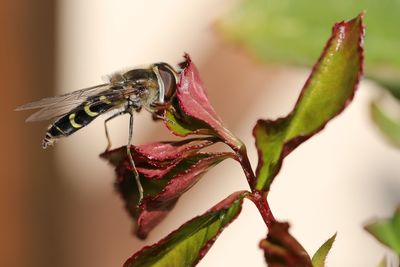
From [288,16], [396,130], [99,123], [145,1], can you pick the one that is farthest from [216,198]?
[396,130]

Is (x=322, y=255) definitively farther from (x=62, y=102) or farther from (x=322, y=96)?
(x=62, y=102)

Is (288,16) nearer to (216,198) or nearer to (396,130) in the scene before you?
(396,130)

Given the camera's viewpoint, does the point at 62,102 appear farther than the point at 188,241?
Yes

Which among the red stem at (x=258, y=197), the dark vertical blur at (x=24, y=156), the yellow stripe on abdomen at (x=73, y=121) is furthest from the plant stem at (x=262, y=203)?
the dark vertical blur at (x=24, y=156)

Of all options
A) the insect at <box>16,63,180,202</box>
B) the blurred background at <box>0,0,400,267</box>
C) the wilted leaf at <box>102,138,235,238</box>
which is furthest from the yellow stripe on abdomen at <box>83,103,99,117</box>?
the blurred background at <box>0,0,400,267</box>

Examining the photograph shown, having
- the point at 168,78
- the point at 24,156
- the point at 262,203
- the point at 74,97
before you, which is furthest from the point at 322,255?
the point at 24,156
